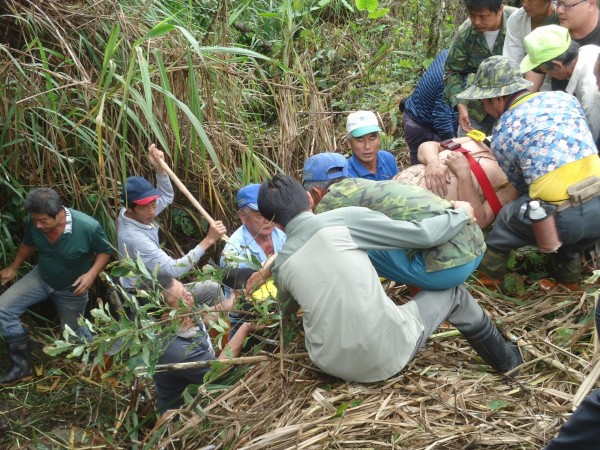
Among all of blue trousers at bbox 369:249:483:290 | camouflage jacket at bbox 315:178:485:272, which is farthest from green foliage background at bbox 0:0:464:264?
blue trousers at bbox 369:249:483:290

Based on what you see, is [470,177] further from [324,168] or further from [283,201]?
[283,201]

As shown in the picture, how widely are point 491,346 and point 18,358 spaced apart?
332cm

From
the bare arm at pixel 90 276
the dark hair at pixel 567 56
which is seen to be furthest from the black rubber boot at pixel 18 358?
the dark hair at pixel 567 56

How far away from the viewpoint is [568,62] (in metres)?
4.41

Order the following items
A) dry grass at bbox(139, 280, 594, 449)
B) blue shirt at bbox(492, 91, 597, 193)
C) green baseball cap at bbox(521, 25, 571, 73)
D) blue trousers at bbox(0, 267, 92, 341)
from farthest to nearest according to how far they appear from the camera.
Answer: blue trousers at bbox(0, 267, 92, 341)
green baseball cap at bbox(521, 25, 571, 73)
blue shirt at bbox(492, 91, 597, 193)
dry grass at bbox(139, 280, 594, 449)

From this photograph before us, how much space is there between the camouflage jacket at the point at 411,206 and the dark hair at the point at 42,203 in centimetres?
203

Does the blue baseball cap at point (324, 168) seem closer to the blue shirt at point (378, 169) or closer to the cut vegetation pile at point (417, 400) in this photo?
the blue shirt at point (378, 169)

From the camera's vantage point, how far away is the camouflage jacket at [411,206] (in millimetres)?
3602

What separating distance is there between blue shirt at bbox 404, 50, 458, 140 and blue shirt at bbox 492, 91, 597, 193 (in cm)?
162

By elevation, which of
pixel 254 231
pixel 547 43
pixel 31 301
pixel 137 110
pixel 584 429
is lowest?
pixel 31 301

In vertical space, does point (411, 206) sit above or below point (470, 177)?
above

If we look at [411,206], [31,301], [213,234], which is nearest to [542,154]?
[411,206]

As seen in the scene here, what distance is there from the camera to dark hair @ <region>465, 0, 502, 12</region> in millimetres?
5039

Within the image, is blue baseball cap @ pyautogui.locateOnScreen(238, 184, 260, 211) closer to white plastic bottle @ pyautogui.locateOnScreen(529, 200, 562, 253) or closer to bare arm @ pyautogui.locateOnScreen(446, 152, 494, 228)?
bare arm @ pyautogui.locateOnScreen(446, 152, 494, 228)
